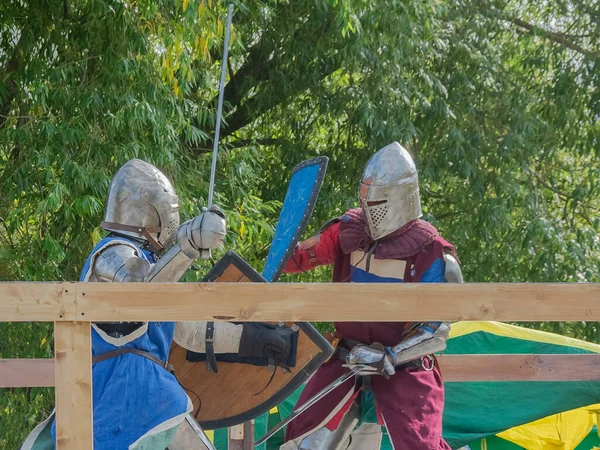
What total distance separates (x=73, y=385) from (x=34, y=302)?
0.23 metres

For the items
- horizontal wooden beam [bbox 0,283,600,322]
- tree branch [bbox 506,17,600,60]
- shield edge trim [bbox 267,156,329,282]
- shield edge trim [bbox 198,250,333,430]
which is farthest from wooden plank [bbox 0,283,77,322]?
tree branch [bbox 506,17,600,60]

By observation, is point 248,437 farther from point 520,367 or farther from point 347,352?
point 520,367

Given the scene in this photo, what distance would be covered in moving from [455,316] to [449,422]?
3019 millimetres

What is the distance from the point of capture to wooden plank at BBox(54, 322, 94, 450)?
2.64m

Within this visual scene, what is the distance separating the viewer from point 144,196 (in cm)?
350

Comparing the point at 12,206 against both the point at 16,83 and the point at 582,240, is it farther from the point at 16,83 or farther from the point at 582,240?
the point at 582,240

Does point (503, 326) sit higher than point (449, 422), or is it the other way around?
point (503, 326)

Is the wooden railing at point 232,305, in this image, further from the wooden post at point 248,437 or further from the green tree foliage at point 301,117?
the green tree foliage at point 301,117

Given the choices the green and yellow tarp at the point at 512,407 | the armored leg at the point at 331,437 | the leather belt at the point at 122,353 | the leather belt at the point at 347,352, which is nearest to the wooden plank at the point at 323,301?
the leather belt at the point at 122,353

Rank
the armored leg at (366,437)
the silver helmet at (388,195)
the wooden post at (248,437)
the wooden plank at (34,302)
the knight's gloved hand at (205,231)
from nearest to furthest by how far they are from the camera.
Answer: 1. the wooden plank at (34,302)
2. the knight's gloved hand at (205,231)
3. the silver helmet at (388,195)
4. the armored leg at (366,437)
5. the wooden post at (248,437)

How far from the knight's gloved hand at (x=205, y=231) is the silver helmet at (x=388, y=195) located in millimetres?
949

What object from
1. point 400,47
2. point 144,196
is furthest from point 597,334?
point 144,196

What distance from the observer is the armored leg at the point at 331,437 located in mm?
3910

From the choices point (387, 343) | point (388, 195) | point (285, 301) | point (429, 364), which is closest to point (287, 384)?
point (387, 343)
